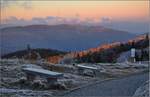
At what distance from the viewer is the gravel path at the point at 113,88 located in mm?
12328

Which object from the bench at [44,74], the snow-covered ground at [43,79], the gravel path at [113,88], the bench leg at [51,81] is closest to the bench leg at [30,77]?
the bench at [44,74]

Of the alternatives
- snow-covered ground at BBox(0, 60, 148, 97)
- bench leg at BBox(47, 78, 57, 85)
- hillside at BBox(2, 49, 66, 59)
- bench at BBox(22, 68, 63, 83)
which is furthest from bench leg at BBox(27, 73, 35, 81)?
hillside at BBox(2, 49, 66, 59)

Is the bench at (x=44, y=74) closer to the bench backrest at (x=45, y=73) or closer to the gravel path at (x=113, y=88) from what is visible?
the bench backrest at (x=45, y=73)

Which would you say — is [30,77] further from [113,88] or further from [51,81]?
[113,88]

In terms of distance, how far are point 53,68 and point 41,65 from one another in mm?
672

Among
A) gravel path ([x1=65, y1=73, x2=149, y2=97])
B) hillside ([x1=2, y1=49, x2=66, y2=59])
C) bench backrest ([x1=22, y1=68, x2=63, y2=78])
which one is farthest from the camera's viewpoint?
hillside ([x1=2, y1=49, x2=66, y2=59])

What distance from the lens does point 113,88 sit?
13297mm

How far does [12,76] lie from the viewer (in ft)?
48.7

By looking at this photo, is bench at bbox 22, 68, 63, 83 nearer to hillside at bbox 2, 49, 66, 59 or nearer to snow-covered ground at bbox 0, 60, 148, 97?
snow-covered ground at bbox 0, 60, 148, 97

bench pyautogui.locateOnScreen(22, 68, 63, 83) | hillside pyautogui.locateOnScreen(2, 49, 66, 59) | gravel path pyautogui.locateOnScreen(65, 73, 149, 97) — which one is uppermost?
bench pyautogui.locateOnScreen(22, 68, 63, 83)

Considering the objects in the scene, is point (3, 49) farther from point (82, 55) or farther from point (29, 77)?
point (29, 77)

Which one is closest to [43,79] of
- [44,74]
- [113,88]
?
[44,74]

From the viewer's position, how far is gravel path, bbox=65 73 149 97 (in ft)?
40.4

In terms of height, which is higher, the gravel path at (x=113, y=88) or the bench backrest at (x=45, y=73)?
the bench backrest at (x=45, y=73)
